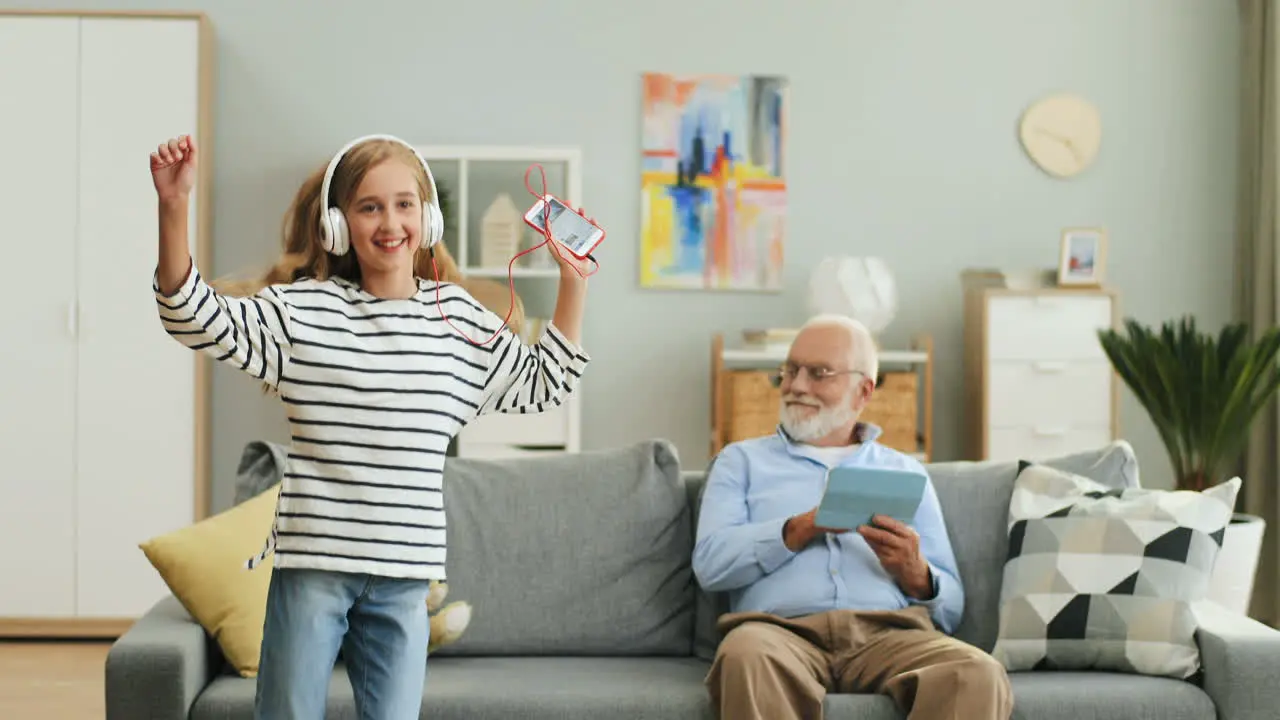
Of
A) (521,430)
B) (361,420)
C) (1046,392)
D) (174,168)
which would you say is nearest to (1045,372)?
(1046,392)

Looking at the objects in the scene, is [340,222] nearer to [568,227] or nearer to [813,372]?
[568,227]

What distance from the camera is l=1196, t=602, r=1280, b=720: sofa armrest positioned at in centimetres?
237

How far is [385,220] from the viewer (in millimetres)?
1716

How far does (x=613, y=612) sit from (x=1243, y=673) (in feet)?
3.66

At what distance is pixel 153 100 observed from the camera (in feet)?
14.9

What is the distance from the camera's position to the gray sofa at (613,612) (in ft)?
7.82

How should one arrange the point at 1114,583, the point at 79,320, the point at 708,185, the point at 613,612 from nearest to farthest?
the point at 1114,583 → the point at 613,612 → the point at 79,320 → the point at 708,185

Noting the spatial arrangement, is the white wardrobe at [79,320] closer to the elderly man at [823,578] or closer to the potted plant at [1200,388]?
the elderly man at [823,578]

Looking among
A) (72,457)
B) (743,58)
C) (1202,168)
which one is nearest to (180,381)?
(72,457)

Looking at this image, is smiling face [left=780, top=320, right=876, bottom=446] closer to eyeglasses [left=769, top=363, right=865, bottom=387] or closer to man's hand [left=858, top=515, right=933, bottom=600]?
eyeglasses [left=769, top=363, right=865, bottom=387]

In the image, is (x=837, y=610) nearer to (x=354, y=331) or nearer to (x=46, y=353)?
(x=354, y=331)

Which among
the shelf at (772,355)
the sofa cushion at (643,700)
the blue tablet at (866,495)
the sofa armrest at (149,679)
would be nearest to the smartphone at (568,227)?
the blue tablet at (866,495)

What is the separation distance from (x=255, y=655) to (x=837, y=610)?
1021 mm

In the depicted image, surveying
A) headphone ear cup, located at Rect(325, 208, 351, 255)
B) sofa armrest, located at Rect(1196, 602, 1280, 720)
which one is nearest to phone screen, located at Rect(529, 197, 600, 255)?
headphone ear cup, located at Rect(325, 208, 351, 255)
